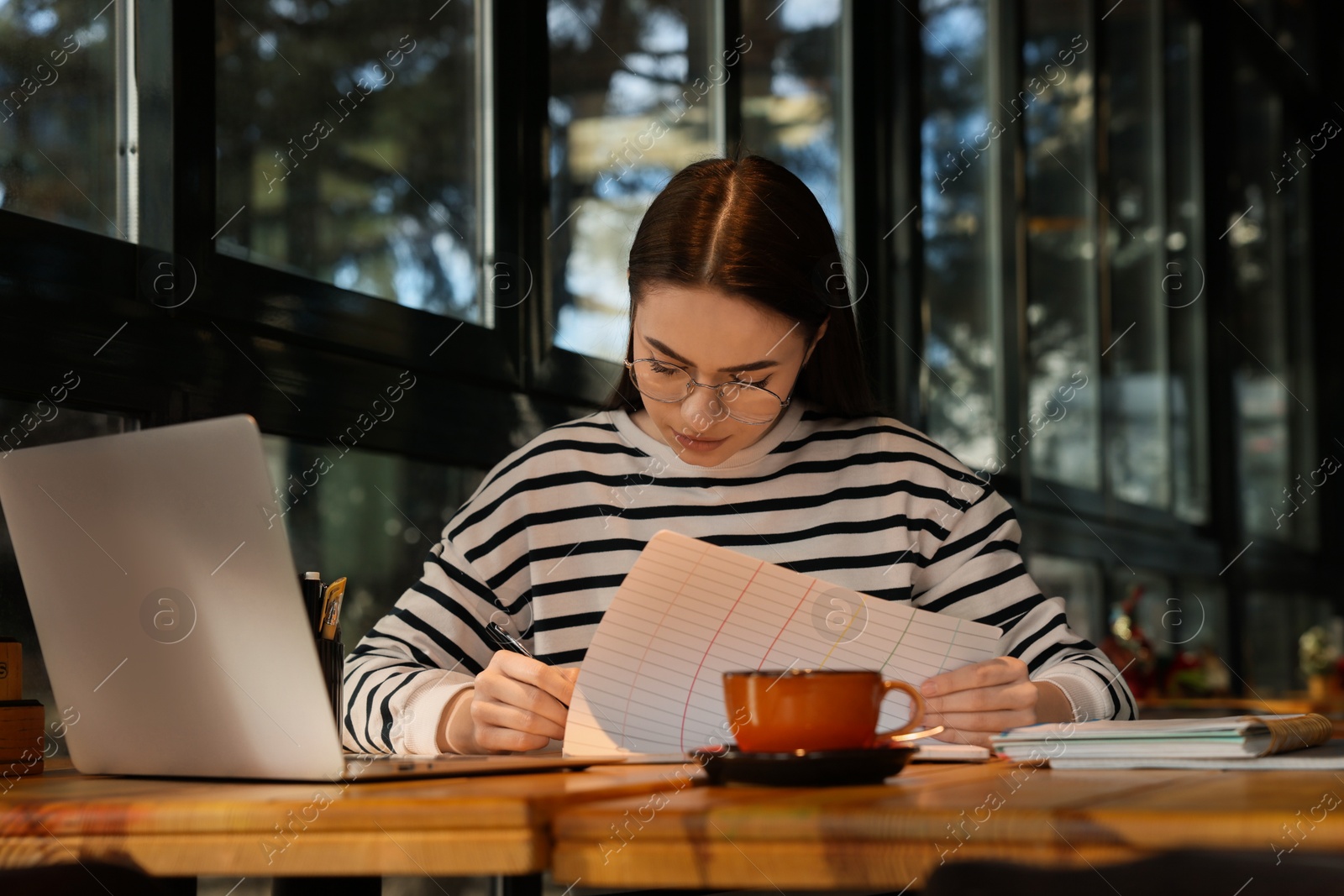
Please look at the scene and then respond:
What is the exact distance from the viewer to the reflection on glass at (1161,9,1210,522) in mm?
5496

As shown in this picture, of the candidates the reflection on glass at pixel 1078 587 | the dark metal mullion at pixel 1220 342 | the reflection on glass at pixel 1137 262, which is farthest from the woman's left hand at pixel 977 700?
the dark metal mullion at pixel 1220 342

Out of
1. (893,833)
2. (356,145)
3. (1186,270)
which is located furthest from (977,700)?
(1186,270)

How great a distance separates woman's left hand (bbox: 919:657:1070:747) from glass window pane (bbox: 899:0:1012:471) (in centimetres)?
239

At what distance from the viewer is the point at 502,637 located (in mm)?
1631

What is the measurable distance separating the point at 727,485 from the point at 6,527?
0.82 meters

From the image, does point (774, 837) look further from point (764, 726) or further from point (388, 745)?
point (388, 745)

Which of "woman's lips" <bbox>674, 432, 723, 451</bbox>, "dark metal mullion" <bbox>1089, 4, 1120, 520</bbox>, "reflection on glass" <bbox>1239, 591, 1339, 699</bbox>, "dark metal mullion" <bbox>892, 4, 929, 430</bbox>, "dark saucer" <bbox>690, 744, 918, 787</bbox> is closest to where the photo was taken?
"dark saucer" <bbox>690, 744, 918, 787</bbox>

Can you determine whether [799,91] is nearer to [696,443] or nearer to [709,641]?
[696,443]

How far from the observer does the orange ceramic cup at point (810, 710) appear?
2.70 feet

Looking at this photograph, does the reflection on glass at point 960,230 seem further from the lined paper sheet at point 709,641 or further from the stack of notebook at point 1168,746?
the stack of notebook at point 1168,746

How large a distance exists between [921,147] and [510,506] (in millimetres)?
2183

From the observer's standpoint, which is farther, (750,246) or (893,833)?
(750,246)

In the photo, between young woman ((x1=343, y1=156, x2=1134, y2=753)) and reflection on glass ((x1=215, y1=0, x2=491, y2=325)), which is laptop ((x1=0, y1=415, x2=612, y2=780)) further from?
reflection on glass ((x1=215, y1=0, x2=491, y2=325))

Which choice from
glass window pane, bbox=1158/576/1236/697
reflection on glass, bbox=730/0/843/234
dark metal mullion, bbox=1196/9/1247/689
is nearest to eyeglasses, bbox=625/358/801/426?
reflection on glass, bbox=730/0/843/234
